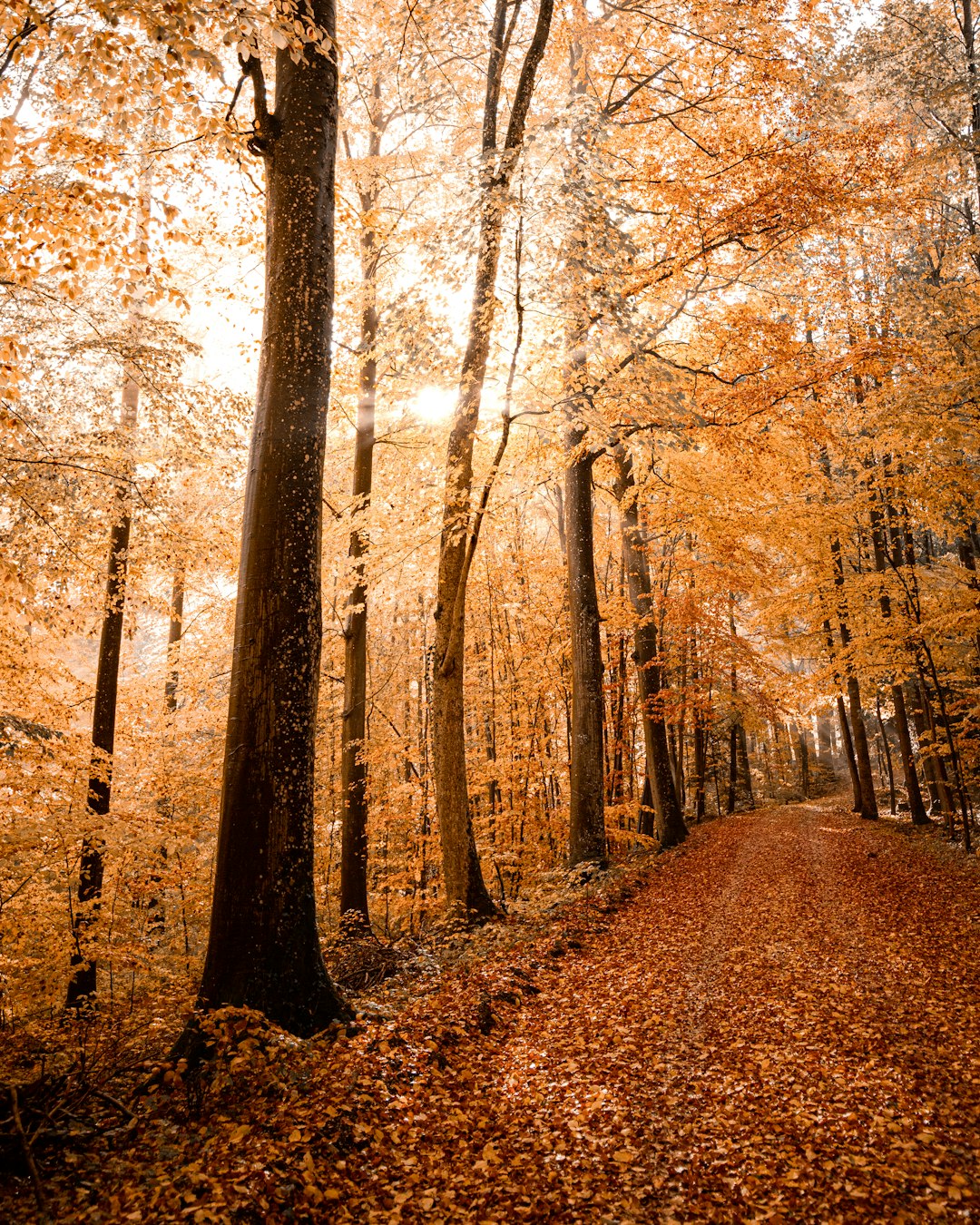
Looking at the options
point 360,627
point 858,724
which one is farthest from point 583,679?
point 858,724

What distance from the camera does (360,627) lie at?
10.4 meters

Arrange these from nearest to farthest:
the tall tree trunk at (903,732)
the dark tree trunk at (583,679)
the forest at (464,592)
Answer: the forest at (464,592), the dark tree trunk at (583,679), the tall tree trunk at (903,732)

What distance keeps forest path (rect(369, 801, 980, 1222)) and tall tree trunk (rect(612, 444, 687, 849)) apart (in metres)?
5.62

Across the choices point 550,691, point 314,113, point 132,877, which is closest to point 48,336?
point 314,113

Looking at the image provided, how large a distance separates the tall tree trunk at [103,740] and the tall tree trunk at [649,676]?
8.73 metres

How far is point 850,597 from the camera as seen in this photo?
47.1 feet

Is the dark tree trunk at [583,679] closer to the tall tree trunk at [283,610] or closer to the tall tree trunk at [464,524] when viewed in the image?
the tall tree trunk at [464,524]

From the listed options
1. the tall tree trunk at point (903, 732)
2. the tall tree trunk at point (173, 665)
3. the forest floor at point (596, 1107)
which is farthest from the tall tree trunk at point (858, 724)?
the tall tree trunk at point (173, 665)

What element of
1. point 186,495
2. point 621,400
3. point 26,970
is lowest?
point 26,970

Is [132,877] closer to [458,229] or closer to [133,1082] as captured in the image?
[133,1082]

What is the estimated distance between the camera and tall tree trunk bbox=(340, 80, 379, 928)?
963 cm

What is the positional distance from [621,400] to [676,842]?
354 inches

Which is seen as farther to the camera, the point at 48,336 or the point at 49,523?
the point at 48,336

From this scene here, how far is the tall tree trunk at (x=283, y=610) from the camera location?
→ 4.34 m
